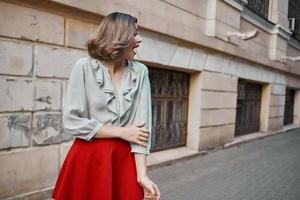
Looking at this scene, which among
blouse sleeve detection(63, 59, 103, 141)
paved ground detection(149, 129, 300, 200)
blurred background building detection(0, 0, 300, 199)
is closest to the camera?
blouse sleeve detection(63, 59, 103, 141)

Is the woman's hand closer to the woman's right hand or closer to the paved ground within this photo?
the woman's right hand

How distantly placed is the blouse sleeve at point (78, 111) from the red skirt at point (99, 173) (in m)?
0.07

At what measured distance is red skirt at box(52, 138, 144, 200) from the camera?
186 cm

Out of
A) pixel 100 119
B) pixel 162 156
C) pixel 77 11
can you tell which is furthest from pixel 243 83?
pixel 100 119

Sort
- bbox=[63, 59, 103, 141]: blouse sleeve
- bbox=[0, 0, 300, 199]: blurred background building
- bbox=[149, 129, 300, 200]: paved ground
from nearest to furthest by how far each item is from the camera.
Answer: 1. bbox=[63, 59, 103, 141]: blouse sleeve
2. bbox=[0, 0, 300, 199]: blurred background building
3. bbox=[149, 129, 300, 200]: paved ground

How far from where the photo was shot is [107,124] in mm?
1885

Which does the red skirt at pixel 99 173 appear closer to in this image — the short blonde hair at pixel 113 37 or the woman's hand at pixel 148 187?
the woman's hand at pixel 148 187

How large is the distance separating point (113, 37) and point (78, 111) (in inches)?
15.8

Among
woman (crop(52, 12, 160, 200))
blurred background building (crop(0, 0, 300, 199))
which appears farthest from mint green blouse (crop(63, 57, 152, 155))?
blurred background building (crop(0, 0, 300, 199))

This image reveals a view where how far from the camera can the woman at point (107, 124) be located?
73.0 inches

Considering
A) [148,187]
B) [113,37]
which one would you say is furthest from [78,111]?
[148,187]

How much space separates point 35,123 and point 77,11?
59.0 inches

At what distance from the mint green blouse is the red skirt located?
60mm

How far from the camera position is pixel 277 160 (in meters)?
8.17
